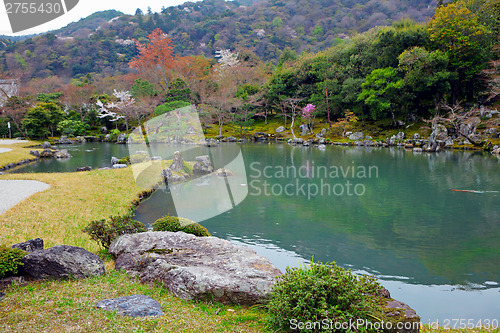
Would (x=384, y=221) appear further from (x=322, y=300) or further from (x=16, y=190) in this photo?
(x=16, y=190)

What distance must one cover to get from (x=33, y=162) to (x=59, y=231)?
23.8m

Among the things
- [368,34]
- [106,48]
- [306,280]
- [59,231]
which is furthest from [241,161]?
[106,48]

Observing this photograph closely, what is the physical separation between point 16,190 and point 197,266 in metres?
12.7

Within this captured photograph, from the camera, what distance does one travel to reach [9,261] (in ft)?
17.5

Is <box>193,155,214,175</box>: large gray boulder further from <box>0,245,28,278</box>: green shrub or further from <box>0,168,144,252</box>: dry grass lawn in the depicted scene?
<box>0,245,28,278</box>: green shrub

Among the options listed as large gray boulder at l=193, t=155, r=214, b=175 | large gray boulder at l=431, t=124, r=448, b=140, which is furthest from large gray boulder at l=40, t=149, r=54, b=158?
large gray boulder at l=431, t=124, r=448, b=140

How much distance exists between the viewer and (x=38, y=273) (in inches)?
215

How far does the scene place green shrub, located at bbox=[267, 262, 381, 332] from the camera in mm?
3689

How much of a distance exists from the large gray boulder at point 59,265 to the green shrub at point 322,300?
3.77 meters

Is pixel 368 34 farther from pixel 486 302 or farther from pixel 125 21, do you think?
pixel 125 21

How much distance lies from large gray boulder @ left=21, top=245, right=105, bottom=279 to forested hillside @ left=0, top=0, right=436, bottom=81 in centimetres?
9221

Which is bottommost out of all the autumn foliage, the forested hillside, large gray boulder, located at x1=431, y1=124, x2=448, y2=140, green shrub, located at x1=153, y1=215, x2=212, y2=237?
large gray boulder, located at x1=431, y1=124, x2=448, y2=140

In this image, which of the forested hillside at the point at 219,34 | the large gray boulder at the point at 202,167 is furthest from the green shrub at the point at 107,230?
the forested hillside at the point at 219,34

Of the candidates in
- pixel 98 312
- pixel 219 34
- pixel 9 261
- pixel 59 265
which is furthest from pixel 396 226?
pixel 219 34
